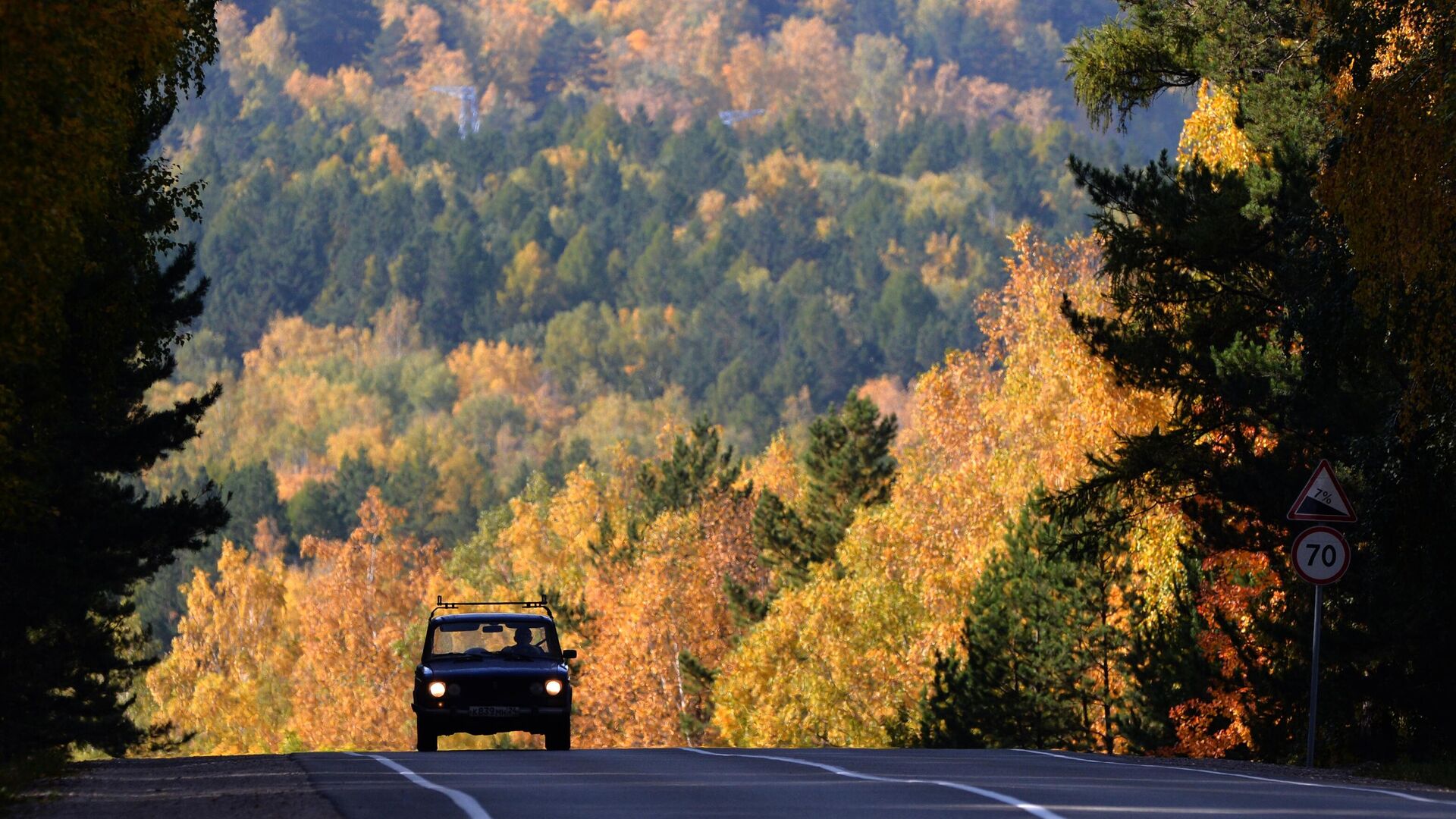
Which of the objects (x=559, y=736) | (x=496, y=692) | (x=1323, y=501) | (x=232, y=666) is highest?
(x=1323, y=501)

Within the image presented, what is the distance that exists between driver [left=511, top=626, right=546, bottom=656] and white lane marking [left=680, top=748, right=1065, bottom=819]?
356 centimetres

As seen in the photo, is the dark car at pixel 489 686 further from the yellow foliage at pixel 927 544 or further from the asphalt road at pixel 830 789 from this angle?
the yellow foliage at pixel 927 544

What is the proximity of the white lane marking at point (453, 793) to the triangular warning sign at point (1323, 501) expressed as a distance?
369 inches

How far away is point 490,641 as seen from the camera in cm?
2619

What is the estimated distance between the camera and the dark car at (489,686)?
2508 centimetres

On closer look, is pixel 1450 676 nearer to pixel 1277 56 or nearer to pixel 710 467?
pixel 1277 56

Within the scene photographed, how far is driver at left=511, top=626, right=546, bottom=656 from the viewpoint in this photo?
25906 mm

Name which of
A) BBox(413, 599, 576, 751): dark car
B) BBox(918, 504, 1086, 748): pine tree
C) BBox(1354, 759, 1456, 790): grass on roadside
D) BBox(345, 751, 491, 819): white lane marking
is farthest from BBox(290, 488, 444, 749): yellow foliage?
BBox(1354, 759, 1456, 790): grass on roadside

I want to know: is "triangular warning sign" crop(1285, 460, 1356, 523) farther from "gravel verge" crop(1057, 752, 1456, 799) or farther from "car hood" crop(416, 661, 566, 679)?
"car hood" crop(416, 661, 566, 679)

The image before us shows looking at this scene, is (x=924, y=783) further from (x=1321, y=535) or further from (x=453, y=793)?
(x=1321, y=535)

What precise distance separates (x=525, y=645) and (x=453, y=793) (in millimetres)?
10283

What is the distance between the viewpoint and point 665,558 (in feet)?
274

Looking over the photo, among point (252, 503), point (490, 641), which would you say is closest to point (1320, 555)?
point (490, 641)

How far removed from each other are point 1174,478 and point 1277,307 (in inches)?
103
